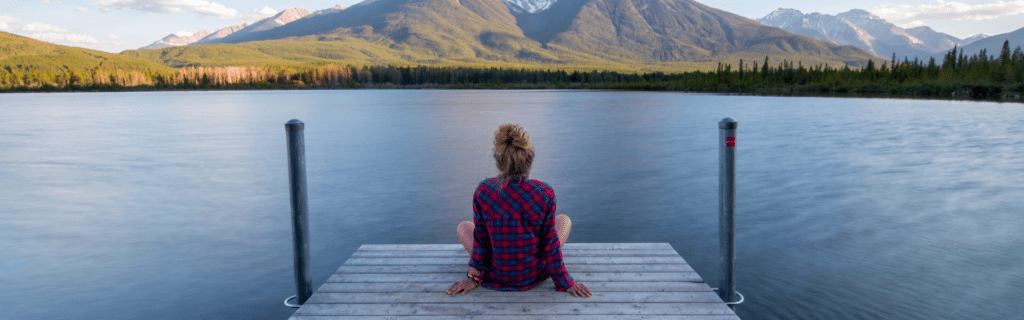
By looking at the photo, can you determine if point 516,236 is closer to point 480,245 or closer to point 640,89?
point 480,245

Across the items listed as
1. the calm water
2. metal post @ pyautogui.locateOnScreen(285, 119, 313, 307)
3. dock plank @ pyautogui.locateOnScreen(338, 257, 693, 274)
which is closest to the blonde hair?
dock plank @ pyautogui.locateOnScreen(338, 257, 693, 274)

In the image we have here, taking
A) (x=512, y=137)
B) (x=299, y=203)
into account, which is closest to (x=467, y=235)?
(x=512, y=137)

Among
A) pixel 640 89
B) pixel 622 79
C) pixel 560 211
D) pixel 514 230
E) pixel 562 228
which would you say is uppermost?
pixel 622 79

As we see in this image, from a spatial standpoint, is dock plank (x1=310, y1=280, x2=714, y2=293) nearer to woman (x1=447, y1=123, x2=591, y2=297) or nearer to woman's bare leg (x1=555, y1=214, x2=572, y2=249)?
woman (x1=447, y1=123, x2=591, y2=297)

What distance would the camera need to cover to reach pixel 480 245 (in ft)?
16.7

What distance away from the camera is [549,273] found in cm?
509

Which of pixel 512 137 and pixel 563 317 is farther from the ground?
pixel 512 137

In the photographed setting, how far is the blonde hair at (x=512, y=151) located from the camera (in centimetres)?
450

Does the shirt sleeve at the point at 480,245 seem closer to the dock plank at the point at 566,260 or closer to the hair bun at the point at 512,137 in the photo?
the hair bun at the point at 512,137

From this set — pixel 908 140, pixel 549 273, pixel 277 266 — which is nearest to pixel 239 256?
pixel 277 266

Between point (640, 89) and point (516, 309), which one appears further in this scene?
point (640, 89)

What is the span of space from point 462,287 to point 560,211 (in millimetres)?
7359

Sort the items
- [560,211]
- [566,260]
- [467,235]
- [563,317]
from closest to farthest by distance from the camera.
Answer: [563,317] < [467,235] < [566,260] < [560,211]

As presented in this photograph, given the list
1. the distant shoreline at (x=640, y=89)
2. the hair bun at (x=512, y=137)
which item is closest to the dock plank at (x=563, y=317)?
the hair bun at (x=512, y=137)
